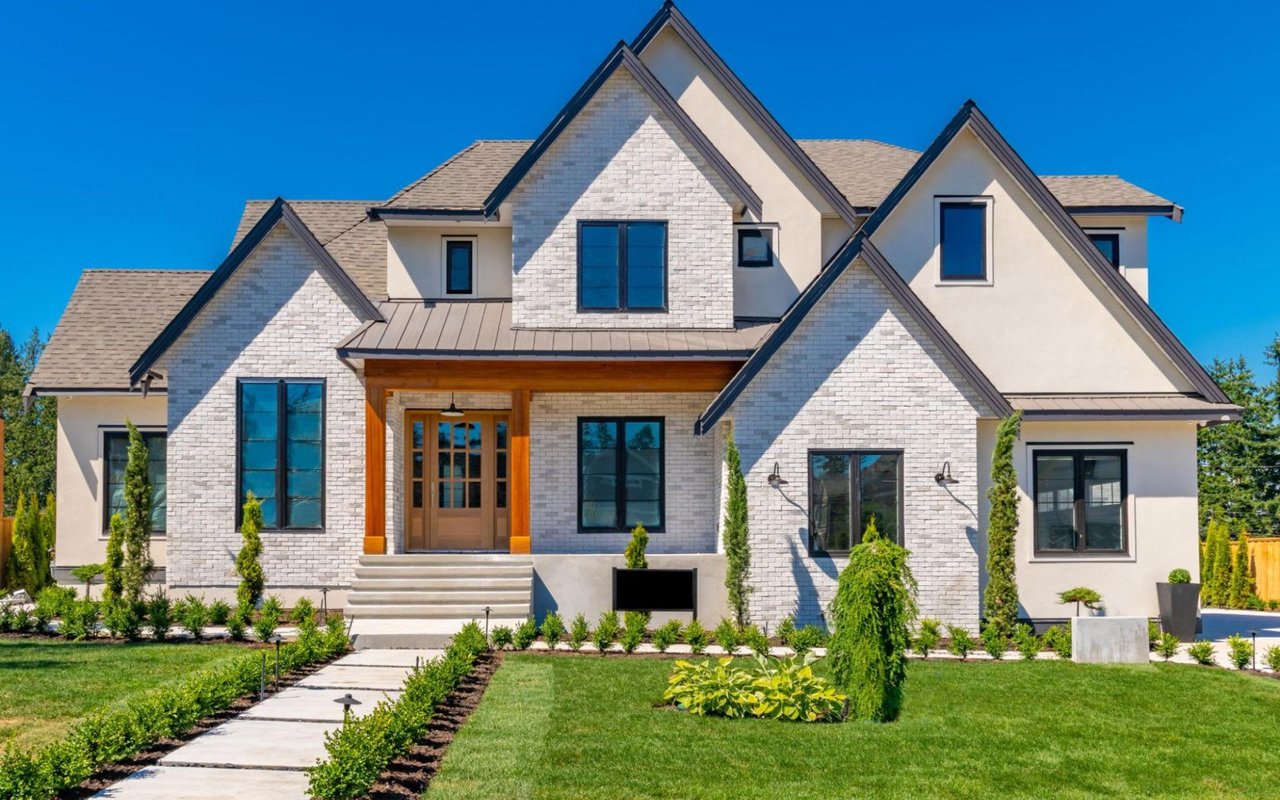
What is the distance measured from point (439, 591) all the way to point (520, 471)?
2216mm

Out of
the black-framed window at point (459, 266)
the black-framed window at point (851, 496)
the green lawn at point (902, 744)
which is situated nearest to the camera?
the green lawn at point (902, 744)

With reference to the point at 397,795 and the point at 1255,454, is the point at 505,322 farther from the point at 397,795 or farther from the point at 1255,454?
the point at 1255,454

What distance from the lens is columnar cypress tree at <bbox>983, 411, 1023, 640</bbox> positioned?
16594 millimetres

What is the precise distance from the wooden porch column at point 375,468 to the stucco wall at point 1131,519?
914 centimetres

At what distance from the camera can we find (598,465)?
63.4 ft

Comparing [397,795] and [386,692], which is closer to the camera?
[397,795]

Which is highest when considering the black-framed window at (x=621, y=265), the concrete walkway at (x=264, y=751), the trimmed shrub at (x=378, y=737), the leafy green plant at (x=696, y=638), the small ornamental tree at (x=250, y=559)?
the black-framed window at (x=621, y=265)

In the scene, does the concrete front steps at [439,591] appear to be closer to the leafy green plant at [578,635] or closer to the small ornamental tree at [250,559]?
the leafy green plant at [578,635]

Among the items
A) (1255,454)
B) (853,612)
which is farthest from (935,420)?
(1255,454)

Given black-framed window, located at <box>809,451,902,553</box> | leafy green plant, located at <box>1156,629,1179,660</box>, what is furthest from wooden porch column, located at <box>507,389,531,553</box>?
leafy green plant, located at <box>1156,629,1179,660</box>

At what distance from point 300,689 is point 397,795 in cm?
430

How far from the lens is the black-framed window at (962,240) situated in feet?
62.2

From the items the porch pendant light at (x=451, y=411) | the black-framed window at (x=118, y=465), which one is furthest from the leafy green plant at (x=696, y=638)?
the black-framed window at (x=118, y=465)

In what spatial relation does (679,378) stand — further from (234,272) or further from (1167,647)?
(1167,647)
